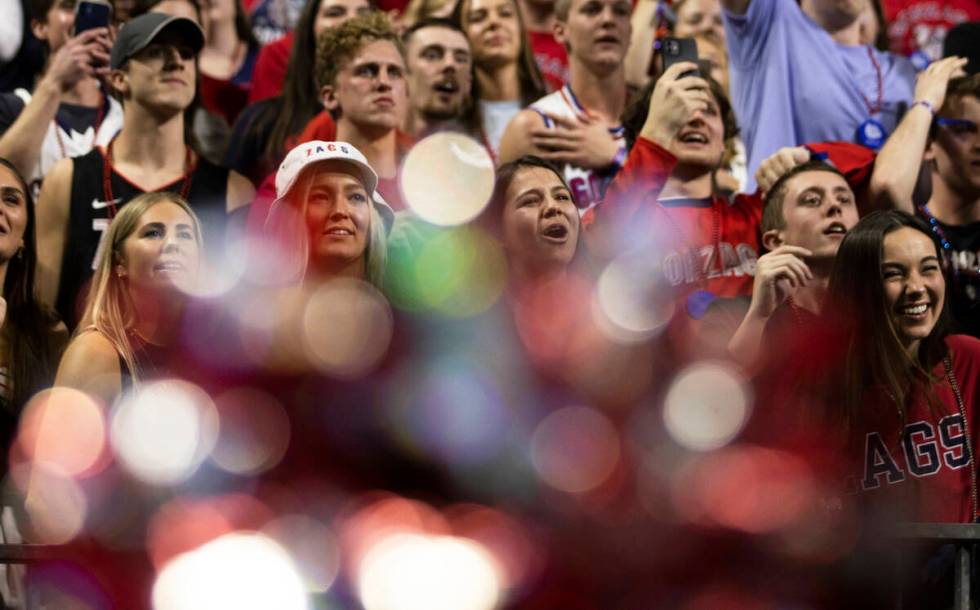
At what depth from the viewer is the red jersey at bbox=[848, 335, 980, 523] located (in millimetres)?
4109

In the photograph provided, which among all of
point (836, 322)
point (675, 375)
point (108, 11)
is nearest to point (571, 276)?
point (675, 375)

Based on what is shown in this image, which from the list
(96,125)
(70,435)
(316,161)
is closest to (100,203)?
(96,125)

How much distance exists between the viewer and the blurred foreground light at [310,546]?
140 inches

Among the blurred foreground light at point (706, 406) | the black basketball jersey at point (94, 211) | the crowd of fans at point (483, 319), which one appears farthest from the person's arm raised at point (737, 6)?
the black basketball jersey at point (94, 211)

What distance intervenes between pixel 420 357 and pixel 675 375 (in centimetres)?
77

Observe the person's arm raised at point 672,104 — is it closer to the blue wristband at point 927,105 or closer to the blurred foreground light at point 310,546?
the blue wristband at point 927,105

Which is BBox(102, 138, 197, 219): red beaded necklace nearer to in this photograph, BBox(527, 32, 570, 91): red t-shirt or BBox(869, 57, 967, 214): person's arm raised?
BBox(527, 32, 570, 91): red t-shirt

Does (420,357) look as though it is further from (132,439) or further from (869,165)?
(869,165)

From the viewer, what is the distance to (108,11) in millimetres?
5684

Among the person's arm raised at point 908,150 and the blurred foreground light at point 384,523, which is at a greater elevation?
the person's arm raised at point 908,150

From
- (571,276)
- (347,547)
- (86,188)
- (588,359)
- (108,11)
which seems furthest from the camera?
(108,11)

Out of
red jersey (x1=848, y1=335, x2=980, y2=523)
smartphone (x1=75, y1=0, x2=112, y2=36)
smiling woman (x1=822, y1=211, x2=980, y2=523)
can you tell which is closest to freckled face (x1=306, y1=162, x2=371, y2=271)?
smiling woman (x1=822, y1=211, x2=980, y2=523)

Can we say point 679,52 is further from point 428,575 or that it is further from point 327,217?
point 428,575

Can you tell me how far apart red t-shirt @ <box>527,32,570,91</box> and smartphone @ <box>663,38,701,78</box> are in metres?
1.45
